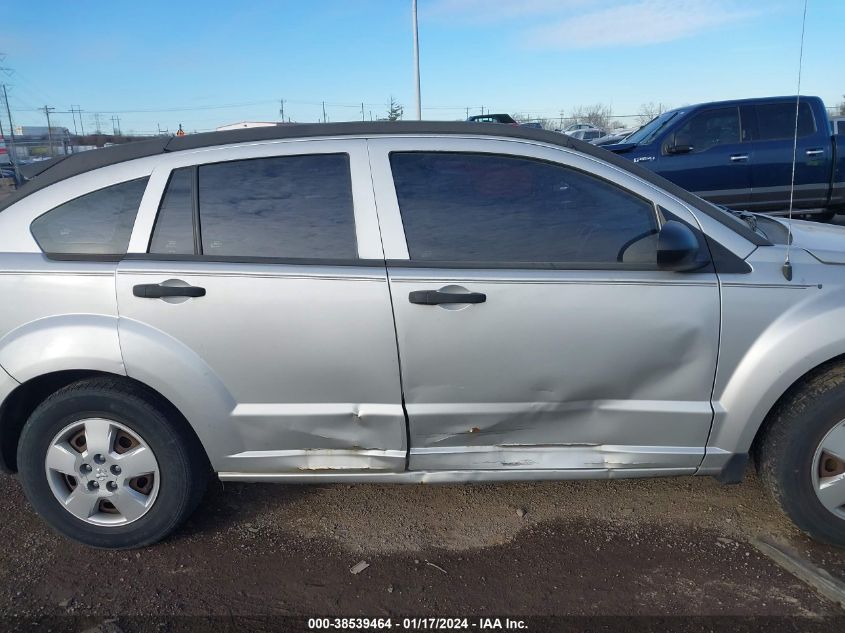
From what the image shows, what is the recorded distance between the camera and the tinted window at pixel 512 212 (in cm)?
280

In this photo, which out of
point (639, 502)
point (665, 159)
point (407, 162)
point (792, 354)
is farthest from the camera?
point (665, 159)

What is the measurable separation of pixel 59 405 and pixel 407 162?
1.82m

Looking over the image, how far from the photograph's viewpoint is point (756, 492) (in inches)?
132

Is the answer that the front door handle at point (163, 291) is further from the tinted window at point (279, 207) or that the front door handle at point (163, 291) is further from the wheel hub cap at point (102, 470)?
the wheel hub cap at point (102, 470)

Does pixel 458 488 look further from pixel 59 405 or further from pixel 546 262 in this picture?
pixel 59 405

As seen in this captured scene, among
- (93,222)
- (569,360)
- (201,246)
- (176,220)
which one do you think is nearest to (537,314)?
(569,360)

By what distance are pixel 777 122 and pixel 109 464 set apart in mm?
9323

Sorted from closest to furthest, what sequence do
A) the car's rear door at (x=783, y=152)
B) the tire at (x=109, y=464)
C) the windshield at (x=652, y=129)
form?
1. the tire at (x=109, y=464)
2. the car's rear door at (x=783, y=152)
3. the windshield at (x=652, y=129)

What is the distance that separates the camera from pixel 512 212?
2.84 metres

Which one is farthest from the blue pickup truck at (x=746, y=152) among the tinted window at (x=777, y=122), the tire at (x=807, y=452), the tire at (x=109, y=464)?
the tire at (x=109, y=464)

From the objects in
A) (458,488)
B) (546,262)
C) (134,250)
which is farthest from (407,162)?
(458,488)

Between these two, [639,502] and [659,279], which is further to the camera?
[639,502]

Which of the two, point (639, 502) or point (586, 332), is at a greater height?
point (586, 332)

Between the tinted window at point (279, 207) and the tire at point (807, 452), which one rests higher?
the tinted window at point (279, 207)
